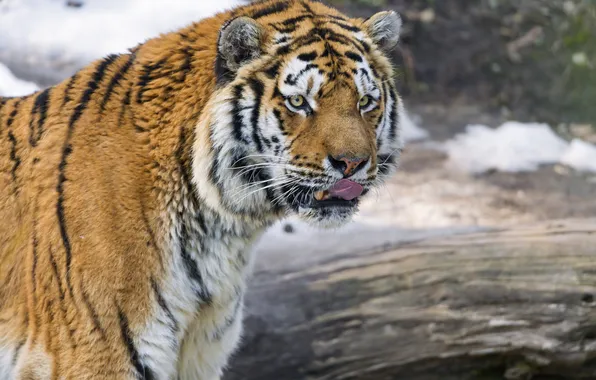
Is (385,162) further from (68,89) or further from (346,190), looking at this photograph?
(68,89)

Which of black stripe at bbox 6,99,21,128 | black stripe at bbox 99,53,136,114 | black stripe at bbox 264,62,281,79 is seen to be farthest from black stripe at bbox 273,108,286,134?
black stripe at bbox 6,99,21,128

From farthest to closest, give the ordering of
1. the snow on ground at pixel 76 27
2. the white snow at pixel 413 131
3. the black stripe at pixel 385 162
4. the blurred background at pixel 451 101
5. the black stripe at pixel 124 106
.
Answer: the white snow at pixel 413 131 → the snow on ground at pixel 76 27 → the blurred background at pixel 451 101 → the black stripe at pixel 385 162 → the black stripe at pixel 124 106

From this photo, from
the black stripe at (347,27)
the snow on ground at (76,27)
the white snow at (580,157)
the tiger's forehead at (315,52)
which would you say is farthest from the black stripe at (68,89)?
the white snow at (580,157)

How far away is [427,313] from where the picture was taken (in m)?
3.50

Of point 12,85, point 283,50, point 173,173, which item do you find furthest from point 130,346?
point 12,85

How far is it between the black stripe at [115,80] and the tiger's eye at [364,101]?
76cm

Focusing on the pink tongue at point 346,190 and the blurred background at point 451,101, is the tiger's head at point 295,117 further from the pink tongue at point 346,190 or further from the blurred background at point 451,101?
the blurred background at point 451,101

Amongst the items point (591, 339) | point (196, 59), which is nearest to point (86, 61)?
point (196, 59)

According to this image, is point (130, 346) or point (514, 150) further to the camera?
point (514, 150)

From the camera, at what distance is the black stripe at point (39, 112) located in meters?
2.64

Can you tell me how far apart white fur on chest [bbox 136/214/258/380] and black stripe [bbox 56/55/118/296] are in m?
0.28

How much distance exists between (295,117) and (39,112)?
2.84 ft

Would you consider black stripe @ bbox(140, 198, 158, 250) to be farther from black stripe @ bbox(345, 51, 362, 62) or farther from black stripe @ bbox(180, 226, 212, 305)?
black stripe @ bbox(345, 51, 362, 62)

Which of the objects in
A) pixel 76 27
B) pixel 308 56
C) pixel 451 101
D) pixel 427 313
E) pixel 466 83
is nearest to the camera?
pixel 308 56
